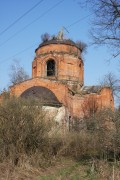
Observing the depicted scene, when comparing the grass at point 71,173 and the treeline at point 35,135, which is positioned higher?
the treeline at point 35,135

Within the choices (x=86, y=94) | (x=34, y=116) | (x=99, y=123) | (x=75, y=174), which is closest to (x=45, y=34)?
(x=86, y=94)

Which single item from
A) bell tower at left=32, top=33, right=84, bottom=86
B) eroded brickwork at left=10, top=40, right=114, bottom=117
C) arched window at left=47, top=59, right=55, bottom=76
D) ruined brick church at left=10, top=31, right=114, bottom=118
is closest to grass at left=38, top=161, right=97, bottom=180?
ruined brick church at left=10, top=31, right=114, bottom=118

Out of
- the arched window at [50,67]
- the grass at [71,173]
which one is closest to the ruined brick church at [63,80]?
the arched window at [50,67]

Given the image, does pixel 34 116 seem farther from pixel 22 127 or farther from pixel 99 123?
pixel 99 123

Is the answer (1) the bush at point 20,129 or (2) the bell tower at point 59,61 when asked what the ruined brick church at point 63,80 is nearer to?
(2) the bell tower at point 59,61

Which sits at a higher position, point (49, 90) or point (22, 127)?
point (49, 90)

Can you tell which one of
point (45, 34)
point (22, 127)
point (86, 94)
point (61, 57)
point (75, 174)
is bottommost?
point (75, 174)

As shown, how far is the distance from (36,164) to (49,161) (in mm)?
1226

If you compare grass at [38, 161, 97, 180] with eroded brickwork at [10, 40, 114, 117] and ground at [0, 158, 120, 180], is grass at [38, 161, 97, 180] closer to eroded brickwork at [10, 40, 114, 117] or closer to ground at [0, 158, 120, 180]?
ground at [0, 158, 120, 180]

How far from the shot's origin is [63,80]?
108 feet

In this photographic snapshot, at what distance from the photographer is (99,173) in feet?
34.3

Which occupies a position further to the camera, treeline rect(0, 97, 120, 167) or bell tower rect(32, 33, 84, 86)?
bell tower rect(32, 33, 84, 86)

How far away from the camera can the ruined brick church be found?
1168 inches

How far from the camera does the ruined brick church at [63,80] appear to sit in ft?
97.3
